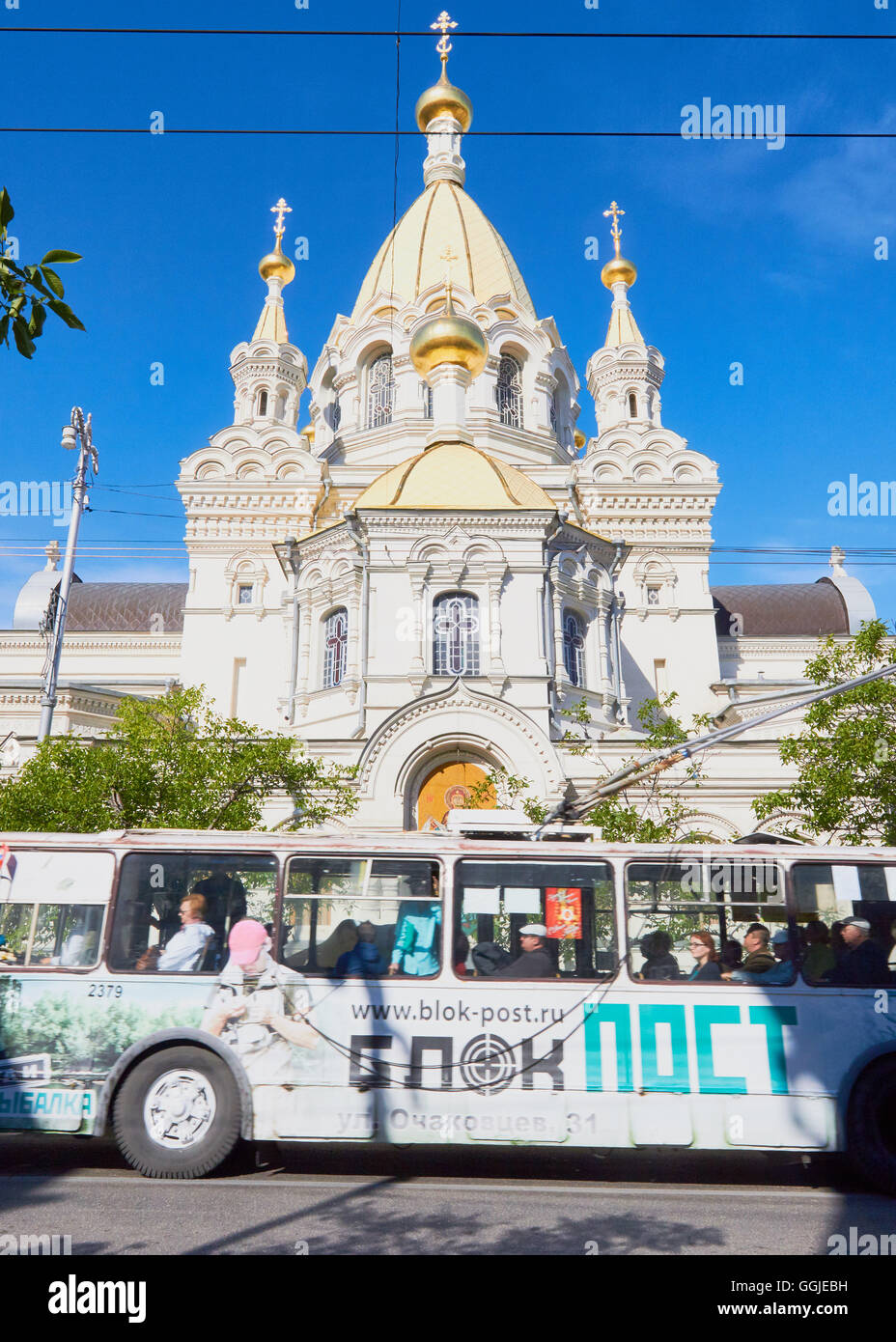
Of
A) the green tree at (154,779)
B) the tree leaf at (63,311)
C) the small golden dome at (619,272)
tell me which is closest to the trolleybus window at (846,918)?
the tree leaf at (63,311)

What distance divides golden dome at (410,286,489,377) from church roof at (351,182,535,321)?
5509 mm

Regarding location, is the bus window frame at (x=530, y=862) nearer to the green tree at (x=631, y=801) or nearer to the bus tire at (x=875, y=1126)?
the bus tire at (x=875, y=1126)

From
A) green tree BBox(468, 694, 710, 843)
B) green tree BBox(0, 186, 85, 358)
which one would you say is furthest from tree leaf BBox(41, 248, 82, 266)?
green tree BBox(468, 694, 710, 843)

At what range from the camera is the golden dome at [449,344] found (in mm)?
32562

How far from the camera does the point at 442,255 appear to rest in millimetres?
38875

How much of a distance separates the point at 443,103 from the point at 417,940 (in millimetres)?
45997

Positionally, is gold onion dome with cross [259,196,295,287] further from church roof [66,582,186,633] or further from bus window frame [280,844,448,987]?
bus window frame [280,844,448,987]

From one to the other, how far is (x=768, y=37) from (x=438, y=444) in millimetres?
20742

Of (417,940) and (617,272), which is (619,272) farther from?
(417,940)

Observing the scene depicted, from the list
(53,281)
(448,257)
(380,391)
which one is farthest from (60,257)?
(448,257)

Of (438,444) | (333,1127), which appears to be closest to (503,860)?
(333,1127)

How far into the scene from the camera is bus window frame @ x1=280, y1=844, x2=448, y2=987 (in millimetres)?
7738

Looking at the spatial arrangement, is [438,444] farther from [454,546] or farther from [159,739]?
[159,739]

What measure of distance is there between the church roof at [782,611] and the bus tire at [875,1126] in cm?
3440
